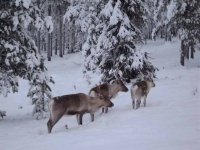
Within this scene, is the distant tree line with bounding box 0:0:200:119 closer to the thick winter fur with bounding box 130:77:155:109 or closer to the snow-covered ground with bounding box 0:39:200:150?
the snow-covered ground with bounding box 0:39:200:150

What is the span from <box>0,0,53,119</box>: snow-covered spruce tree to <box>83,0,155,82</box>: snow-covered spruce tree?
21.0 ft

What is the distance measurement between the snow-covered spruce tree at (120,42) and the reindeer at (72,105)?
24.1 feet

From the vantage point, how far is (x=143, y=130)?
8.10 metres

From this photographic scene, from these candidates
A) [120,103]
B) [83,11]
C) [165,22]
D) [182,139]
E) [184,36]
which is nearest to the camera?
[182,139]

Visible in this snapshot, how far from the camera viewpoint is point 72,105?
446 inches

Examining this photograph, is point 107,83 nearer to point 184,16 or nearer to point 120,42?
point 120,42

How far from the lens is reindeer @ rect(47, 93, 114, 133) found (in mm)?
10945

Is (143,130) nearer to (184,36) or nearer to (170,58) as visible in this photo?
(184,36)

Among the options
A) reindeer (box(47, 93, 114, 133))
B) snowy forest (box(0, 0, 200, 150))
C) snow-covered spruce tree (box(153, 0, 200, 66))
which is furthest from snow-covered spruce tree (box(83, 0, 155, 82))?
reindeer (box(47, 93, 114, 133))

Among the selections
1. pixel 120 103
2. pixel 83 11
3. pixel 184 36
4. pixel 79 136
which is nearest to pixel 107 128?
pixel 79 136

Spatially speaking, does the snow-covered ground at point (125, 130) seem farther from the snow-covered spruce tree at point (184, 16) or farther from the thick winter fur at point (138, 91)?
the snow-covered spruce tree at point (184, 16)

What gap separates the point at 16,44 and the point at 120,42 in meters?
8.03

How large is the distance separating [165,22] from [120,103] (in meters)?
11.0

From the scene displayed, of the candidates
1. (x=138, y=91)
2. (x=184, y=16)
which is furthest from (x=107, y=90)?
(x=184, y=16)
